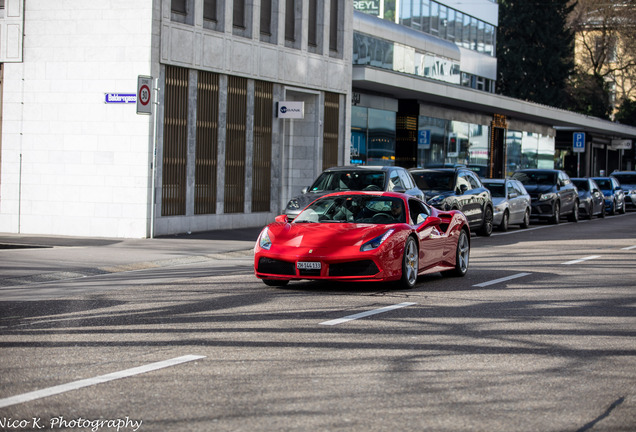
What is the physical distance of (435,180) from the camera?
981 inches

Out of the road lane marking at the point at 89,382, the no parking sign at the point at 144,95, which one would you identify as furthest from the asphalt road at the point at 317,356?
the no parking sign at the point at 144,95

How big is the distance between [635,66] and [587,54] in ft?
22.6

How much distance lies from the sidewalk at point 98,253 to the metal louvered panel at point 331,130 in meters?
7.61

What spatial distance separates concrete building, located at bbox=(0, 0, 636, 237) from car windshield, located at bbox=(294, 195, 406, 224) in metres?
7.60

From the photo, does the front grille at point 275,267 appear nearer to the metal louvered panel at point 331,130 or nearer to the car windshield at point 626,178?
the metal louvered panel at point 331,130

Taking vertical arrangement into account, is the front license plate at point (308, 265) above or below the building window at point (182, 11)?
below

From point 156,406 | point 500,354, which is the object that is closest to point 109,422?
point 156,406

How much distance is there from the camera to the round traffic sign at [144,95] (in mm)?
20141

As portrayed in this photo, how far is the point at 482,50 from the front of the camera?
57.4m

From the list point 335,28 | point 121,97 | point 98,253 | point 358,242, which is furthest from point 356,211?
point 335,28

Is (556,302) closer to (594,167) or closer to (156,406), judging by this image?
(156,406)

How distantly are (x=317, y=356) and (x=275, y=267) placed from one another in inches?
189

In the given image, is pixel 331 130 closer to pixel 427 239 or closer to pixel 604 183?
pixel 604 183

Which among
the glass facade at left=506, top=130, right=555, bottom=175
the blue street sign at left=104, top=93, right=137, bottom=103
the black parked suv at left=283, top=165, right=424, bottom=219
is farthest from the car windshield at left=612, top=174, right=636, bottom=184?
the blue street sign at left=104, top=93, right=137, bottom=103
